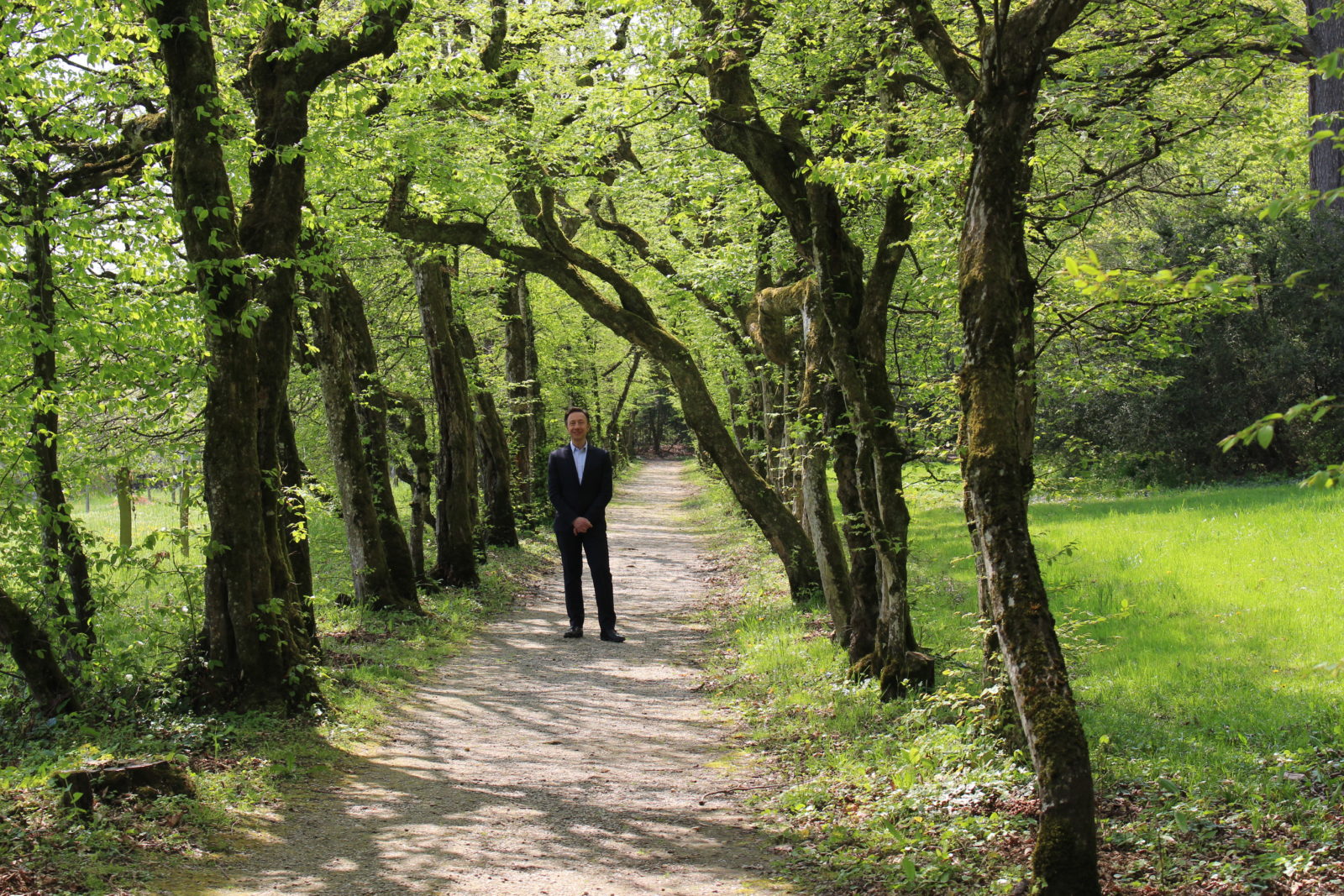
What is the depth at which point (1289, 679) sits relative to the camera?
7598 mm

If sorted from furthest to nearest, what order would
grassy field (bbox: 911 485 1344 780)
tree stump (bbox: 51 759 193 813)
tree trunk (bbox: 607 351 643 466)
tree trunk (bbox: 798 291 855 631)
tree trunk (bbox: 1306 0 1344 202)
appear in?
1. tree trunk (bbox: 607 351 643 466)
2. tree trunk (bbox: 1306 0 1344 202)
3. tree trunk (bbox: 798 291 855 631)
4. grassy field (bbox: 911 485 1344 780)
5. tree stump (bbox: 51 759 193 813)

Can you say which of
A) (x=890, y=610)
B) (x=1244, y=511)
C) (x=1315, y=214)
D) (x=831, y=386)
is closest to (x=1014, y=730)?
(x=890, y=610)

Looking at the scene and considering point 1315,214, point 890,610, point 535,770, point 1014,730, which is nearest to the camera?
point 1014,730

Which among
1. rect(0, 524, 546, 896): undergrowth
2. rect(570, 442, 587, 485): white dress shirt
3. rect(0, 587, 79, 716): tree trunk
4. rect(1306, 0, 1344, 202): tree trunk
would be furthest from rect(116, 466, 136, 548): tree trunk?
rect(1306, 0, 1344, 202): tree trunk

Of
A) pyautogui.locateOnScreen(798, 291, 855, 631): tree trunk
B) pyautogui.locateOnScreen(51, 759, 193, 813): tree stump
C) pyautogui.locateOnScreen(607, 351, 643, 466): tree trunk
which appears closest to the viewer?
pyautogui.locateOnScreen(51, 759, 193, 813): tree stump

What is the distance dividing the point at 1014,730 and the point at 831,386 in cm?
398

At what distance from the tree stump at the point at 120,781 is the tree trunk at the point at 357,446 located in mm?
6944

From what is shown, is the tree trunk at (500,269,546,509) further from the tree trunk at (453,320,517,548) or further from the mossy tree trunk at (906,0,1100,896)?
the mossy tree trunk at (906,0,1100,896)

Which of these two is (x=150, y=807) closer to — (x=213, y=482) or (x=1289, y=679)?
(x=213, y=482)

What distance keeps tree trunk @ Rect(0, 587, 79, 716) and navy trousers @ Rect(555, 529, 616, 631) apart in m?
4.63

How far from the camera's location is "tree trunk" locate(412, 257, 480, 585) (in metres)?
15.9

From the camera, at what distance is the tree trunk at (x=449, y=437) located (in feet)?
52.2

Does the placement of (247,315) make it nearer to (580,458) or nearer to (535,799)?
(535,799)

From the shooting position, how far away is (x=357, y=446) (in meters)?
12.7
